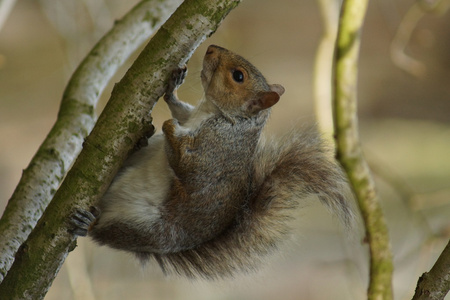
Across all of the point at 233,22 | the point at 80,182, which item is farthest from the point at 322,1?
the point at 233,22

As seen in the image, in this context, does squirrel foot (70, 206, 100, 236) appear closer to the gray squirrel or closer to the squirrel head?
the gray squirrel

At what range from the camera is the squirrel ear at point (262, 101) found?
2067 mm

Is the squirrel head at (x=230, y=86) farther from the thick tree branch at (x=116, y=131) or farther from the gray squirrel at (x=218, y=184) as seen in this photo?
the thick tree branch at (x=116, y=131)

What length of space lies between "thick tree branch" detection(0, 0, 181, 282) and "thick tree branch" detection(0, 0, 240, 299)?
8.6 inches

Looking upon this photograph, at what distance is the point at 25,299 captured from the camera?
5.25 ft

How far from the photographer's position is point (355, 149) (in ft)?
5.76

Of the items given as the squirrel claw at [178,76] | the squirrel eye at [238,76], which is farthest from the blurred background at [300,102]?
the squirrel claw at [178,76]

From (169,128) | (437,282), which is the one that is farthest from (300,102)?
(437,282)

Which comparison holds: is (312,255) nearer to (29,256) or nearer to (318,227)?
(318,227)

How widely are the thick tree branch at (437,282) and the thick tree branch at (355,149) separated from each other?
55 cm

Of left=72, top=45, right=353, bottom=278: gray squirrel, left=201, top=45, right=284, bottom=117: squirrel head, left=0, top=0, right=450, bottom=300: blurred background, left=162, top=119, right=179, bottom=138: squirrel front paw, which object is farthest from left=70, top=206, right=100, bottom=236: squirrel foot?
left=0, top=0, right=450, bottom=300: blurred background

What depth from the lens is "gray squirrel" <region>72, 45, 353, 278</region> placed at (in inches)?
76.3

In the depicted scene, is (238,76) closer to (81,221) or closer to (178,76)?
(178,76)

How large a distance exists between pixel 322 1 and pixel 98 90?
1.13m
